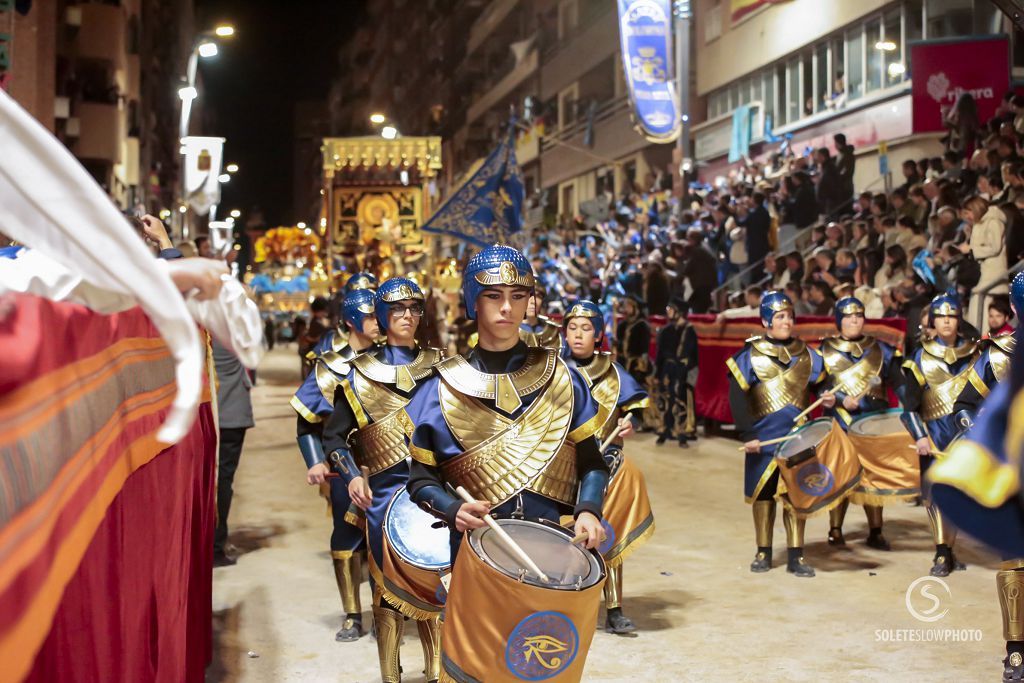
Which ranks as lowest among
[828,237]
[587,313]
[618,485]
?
[618,485]

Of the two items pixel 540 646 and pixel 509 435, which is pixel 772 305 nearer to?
pixel 509 435

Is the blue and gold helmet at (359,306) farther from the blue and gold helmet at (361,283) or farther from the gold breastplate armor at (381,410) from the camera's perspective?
the gold breastplate armor at (381,410)

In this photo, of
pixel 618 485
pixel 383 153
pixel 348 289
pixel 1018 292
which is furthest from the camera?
pixel 383 153

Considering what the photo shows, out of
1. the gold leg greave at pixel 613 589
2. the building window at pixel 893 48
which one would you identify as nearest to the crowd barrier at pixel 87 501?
the gold leg greave at pixel 613 589

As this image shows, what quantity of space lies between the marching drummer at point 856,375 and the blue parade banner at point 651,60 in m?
16.0

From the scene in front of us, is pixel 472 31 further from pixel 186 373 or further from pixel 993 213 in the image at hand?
pixel 186 373

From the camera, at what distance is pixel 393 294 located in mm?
6703

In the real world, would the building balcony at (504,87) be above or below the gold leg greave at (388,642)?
above

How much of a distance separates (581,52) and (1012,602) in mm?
43502

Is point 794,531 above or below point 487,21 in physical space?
below

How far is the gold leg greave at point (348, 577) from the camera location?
7.22 metres

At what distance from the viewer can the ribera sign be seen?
21.3 metres

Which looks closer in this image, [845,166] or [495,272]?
[495,272]

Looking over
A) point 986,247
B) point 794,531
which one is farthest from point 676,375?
point 794,531
